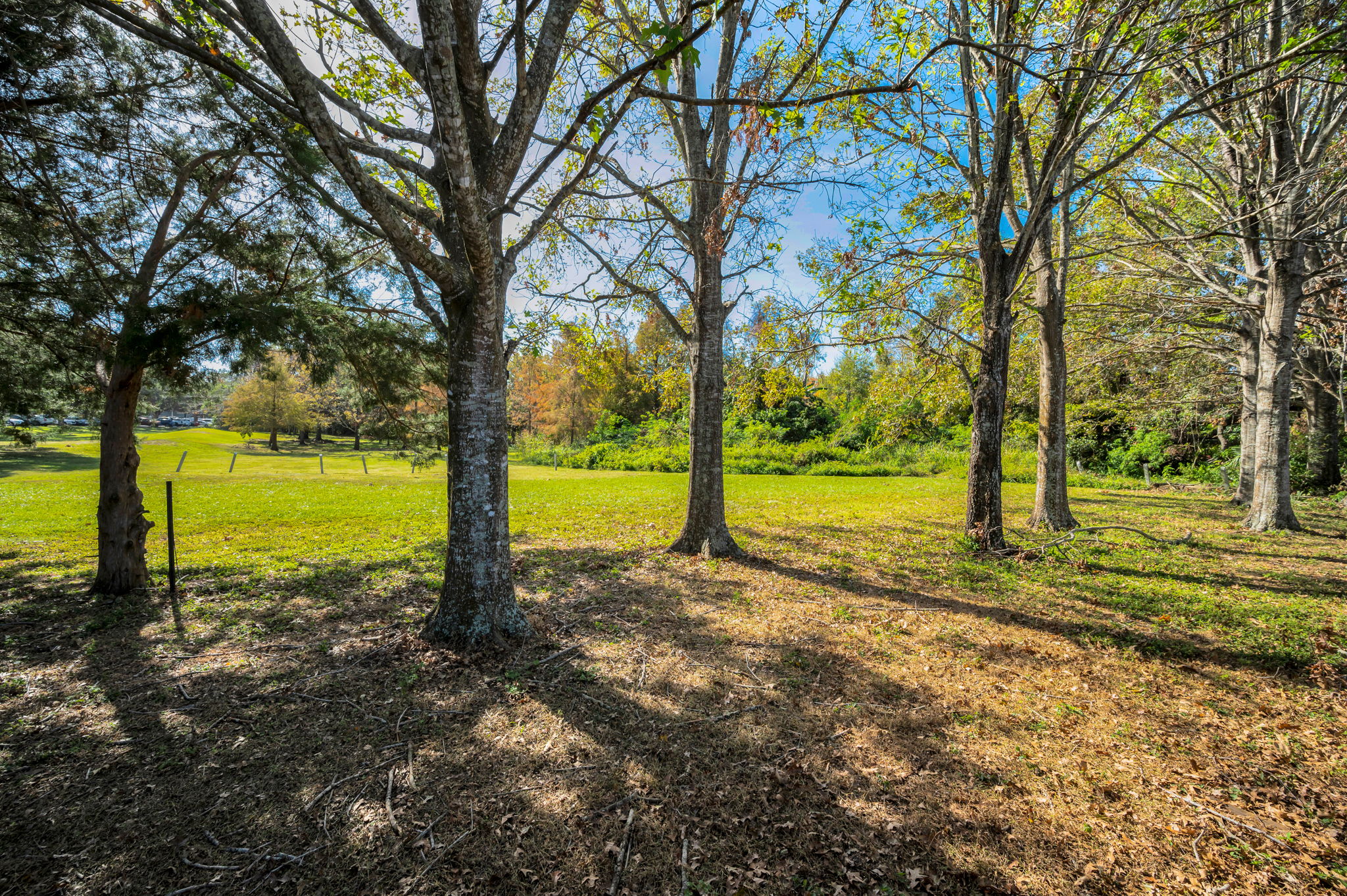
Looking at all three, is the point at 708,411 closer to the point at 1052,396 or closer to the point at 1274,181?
the point at 1052,396

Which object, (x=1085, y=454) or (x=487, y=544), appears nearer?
(x=487, y=544)

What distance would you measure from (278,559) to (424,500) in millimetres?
7600

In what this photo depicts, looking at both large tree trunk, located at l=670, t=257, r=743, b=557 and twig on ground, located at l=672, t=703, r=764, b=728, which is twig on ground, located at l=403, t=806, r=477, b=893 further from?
large tree trunk, located at l=670, t=257, r=743, b=557

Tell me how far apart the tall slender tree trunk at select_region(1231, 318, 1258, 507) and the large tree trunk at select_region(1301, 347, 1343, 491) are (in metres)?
2.13

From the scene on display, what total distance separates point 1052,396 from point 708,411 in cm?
638

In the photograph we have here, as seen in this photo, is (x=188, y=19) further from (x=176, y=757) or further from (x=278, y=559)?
(x=278, y=559)

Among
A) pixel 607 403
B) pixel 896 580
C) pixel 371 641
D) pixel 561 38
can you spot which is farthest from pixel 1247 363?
pixel 607 403

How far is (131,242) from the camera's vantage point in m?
5.98

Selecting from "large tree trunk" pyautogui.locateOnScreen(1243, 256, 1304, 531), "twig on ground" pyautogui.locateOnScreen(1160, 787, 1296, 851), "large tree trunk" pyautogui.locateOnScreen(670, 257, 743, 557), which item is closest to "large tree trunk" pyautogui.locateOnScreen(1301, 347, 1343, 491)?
"large tree trunk" pyautogui.locateOnScreen(1243, 256, 1304, 531)

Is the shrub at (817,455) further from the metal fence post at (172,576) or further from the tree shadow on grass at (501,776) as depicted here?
the metal fence post at (172,576)

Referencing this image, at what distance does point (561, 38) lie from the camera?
4293mm

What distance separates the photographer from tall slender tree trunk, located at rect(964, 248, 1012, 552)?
7480mm

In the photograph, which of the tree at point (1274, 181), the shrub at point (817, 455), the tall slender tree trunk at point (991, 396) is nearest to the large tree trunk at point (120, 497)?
the tall slender tree trunk at point (991, 396)

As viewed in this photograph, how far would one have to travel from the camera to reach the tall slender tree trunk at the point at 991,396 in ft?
24.5
